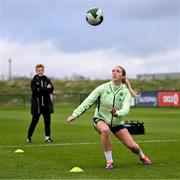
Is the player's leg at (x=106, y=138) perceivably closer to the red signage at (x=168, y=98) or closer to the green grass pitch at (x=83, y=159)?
the green grass pitch at (x=83, y=159)

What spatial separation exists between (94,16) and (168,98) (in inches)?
1386

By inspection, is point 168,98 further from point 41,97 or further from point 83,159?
point 83,159

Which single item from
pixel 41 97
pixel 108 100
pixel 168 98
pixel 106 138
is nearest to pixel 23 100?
pixel 168 98

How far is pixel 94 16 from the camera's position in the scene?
14.2m

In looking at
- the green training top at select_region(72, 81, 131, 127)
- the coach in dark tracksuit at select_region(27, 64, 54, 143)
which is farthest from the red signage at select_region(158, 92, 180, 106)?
the green training top at select_region(72, 81, 131, 127)

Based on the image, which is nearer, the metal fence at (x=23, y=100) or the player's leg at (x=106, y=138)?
the player's leg at (x=106, y=138)

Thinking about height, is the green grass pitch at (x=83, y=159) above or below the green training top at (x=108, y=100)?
below

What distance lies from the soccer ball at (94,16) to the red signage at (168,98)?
33.8m

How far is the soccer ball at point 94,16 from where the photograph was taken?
46.5ft

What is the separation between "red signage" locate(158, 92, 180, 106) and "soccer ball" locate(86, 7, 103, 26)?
33845 millimetres

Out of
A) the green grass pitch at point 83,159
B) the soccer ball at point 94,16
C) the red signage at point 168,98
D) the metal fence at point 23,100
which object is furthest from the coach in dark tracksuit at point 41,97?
the metal fence at point 23,100

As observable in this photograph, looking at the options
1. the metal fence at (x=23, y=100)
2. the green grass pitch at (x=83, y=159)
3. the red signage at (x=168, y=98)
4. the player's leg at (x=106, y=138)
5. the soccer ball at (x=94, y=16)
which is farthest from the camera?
the metal fence at (x=23, y=100)

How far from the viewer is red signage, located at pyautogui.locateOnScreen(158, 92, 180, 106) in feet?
156

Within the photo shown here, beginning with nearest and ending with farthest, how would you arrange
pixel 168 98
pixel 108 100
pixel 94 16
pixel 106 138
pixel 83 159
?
pixel 106 138, pixel 108 100, pixel 83 159, pixel 94 16, pixel 168 98
